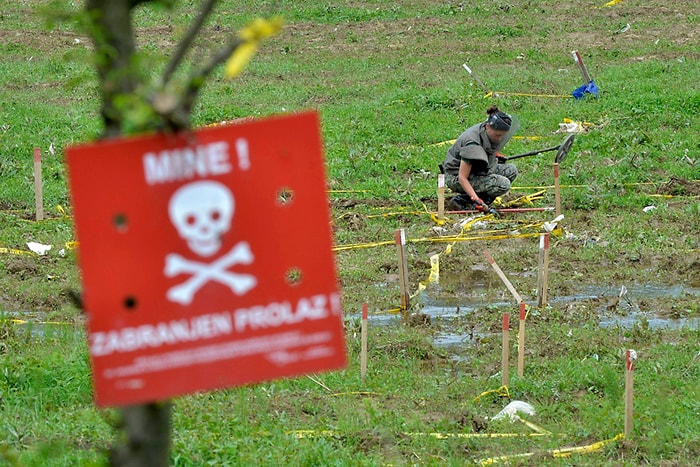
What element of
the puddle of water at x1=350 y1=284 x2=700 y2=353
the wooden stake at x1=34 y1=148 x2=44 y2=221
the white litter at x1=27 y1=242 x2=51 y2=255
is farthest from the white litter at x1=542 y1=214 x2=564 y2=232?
the wooden stake at x1=34 y1=148 x2=44 y2=221

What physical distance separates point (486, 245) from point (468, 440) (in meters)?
4.92

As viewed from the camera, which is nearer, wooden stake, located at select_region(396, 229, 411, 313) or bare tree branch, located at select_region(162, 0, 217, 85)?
bare tree branch, located at select_region(162, 0, 217, 85)

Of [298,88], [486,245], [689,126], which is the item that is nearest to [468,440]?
[486,245]

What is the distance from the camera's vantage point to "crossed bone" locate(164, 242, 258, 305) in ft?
8.17

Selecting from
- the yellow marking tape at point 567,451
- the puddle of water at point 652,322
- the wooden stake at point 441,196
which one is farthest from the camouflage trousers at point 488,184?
the yellow marking tape at point 567,451

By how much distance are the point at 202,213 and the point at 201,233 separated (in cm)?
4

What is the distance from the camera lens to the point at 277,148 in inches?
99.7

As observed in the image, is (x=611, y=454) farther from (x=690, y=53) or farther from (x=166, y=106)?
(x=690, y=53)

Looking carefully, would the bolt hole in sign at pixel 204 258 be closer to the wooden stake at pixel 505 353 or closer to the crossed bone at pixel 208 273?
the crossed bone at pixel 208 273

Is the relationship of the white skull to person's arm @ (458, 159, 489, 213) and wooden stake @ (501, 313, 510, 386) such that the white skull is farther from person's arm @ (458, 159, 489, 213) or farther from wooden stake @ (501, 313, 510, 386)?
person's arm @ (458, 159, 489, 213)

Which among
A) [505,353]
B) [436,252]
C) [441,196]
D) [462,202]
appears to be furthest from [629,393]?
[462,202]

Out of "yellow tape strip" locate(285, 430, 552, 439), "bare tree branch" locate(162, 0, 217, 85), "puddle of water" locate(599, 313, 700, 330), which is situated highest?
"bare tree branch" locate(162, 0, 217, 85)

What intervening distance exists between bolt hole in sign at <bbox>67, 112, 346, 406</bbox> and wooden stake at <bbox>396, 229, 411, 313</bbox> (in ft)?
20.1

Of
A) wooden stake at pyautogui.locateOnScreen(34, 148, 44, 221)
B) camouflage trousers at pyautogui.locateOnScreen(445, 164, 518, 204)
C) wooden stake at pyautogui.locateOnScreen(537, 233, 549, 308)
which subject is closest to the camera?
wooden stake at pyautogui.locateOnScreen(537, 233, 549, 308)
